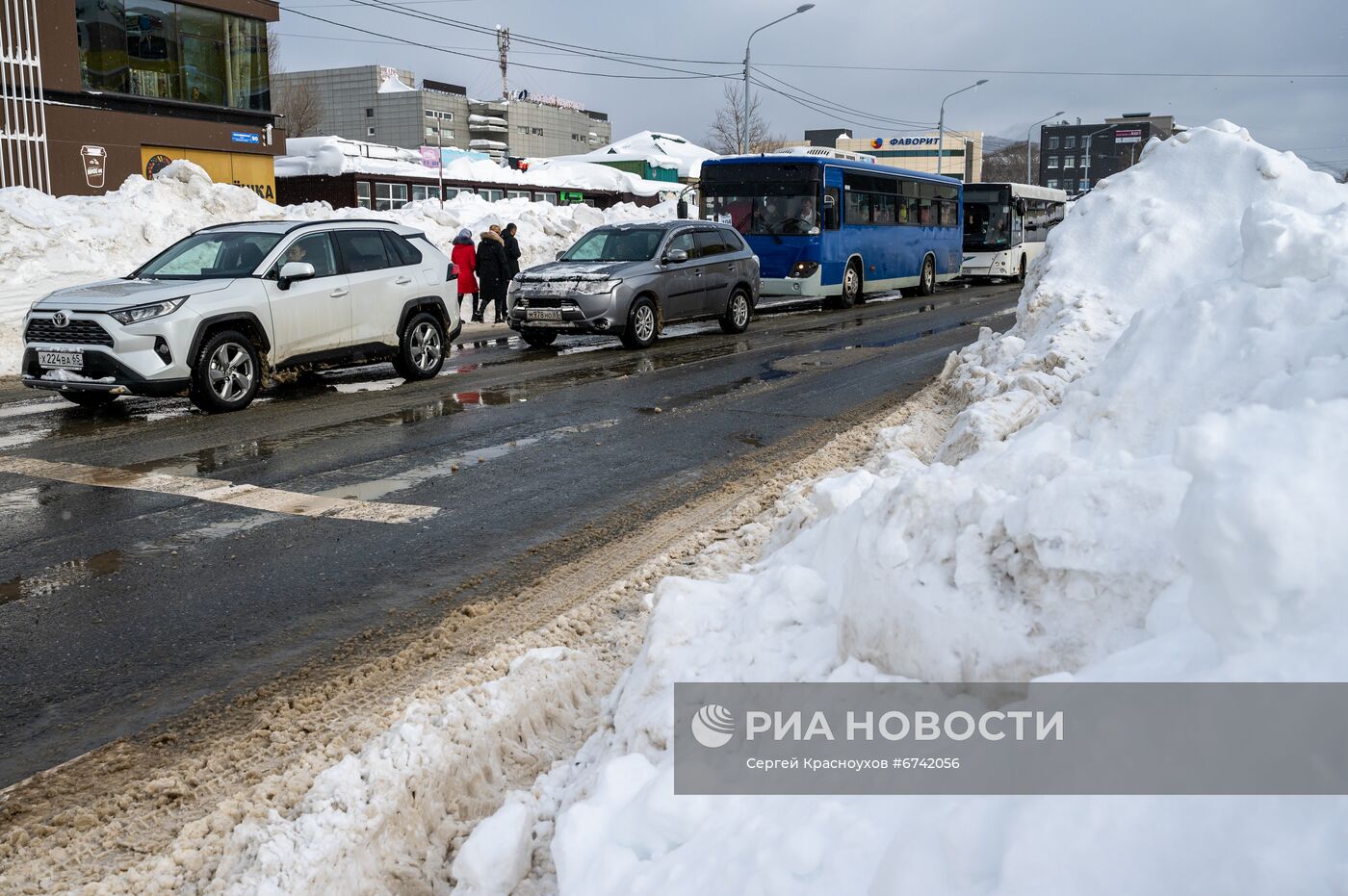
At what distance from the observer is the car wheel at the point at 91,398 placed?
11.0 meters

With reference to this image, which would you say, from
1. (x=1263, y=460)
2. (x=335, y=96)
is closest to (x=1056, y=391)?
(x=1263, y=460)

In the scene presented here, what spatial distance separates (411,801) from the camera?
10.8 feet

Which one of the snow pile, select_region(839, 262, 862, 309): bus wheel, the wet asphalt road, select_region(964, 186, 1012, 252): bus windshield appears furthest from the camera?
select_region(964, 186, 1012, 252): bus windshield

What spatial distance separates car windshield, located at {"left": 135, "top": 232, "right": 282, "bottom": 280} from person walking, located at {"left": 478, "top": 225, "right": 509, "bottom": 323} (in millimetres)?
8771

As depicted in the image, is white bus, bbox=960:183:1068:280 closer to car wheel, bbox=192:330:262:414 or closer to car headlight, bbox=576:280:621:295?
car headlight, bbox=576:280:621:295

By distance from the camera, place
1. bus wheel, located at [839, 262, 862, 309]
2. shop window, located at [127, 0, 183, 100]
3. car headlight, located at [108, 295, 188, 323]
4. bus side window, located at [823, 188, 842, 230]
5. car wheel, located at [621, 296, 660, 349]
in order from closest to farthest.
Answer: car headlight, located at [108, 295, 188, 323]
car wheel, located at [621, 296, 660, 349]
bus side window, located at [823, 188, 842, 230]
bus wheel, located at [839, 262, 862, 309]
shop window, located at [127, 0, 183, 100]

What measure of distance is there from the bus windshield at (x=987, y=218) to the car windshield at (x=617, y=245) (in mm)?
19688

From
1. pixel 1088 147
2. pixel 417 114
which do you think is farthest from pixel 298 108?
pixel 1088 147

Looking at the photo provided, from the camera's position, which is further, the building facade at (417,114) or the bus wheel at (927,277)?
the building facade at (417,114)

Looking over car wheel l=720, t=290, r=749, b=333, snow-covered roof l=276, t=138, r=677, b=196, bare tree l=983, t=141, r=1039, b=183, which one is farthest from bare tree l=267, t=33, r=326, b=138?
bare tree l=983, t=141, r=1039, b=183

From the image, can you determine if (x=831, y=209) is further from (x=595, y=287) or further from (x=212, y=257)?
(x=212, y=257)

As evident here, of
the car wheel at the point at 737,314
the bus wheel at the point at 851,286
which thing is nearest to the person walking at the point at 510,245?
the car wheel at the point at 737,314

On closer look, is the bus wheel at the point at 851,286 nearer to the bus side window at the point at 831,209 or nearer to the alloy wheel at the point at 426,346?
the bus side window at the point at 831,209

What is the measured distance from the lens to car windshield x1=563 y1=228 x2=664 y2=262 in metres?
16.7
